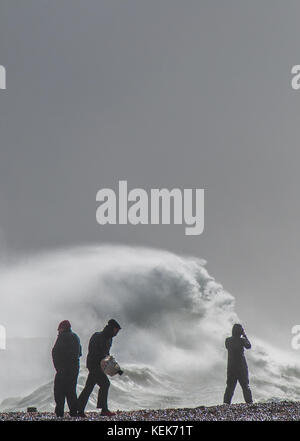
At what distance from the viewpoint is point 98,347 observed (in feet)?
77.6

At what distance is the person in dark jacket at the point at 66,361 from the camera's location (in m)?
23.7

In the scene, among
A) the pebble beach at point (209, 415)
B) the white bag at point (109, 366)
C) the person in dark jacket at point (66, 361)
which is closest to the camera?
the pebble beach at point (209, 415)

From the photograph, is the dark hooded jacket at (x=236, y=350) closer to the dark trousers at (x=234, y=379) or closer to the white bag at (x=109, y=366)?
the dark trousers at (x=234, y=379)

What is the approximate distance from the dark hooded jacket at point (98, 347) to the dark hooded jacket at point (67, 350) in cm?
45

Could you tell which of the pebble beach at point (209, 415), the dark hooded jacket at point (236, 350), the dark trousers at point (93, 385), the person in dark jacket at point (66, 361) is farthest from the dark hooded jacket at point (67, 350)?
the dark hooded jacket at point (236, 350)

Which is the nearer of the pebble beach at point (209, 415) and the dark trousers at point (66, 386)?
the pebble beach at point (209, 415)

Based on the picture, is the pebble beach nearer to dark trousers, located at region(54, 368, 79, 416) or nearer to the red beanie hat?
dark trousers, located at region(54, 368, 79, 416)

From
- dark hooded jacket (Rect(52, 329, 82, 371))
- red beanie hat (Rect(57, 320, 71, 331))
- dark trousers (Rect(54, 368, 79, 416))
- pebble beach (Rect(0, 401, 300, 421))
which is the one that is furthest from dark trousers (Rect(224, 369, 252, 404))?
red beanie hat (Rect(57, 320, 71, 331))

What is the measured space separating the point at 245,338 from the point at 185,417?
8226 mm

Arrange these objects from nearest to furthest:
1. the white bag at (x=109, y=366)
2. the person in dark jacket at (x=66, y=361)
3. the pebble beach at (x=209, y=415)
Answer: the pebble beach at (x=209, y=415)
the white bag at (x=109, y=366)
the person in dark jacket at (x=66, y=361)

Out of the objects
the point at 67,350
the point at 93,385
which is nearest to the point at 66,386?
the point at 93,385

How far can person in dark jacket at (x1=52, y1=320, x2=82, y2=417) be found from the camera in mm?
23719
